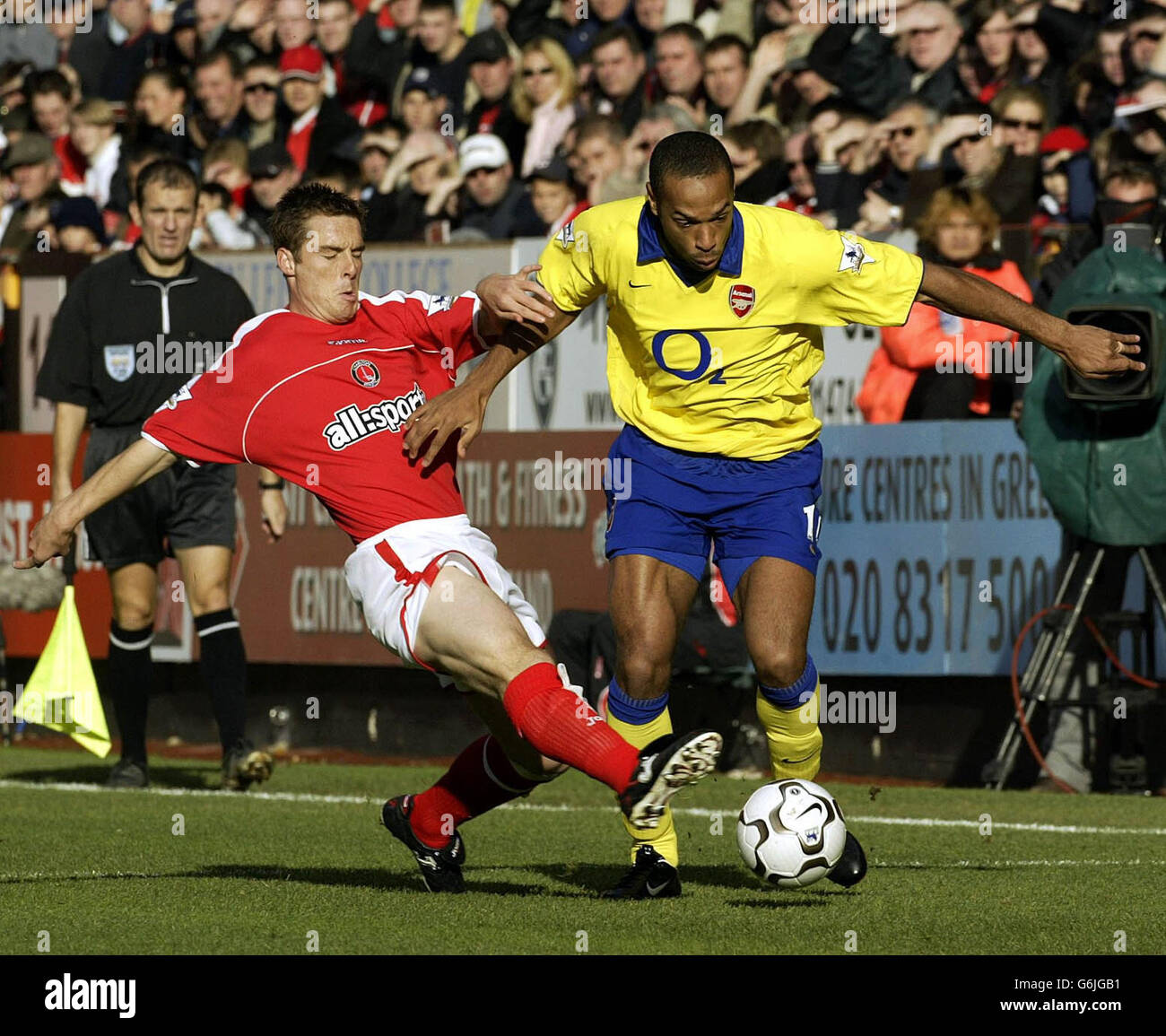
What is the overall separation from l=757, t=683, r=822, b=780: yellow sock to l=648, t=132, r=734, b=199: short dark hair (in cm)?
168

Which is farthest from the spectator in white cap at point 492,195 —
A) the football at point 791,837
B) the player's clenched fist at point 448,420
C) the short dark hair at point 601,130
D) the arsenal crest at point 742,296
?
the football at point 791,837

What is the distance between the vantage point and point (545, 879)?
24.8 feet

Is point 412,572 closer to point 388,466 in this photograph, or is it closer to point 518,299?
point 388,466

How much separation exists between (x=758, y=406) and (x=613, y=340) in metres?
0.53

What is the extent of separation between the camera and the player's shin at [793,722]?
735 cm

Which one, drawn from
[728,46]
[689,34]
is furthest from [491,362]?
[689,34]

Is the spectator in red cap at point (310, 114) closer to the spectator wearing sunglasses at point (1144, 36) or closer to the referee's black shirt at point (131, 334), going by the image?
the referee's black shirt at point (131, 334)

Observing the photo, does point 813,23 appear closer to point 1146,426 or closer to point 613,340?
point 1146,426

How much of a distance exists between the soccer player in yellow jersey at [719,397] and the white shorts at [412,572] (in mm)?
252

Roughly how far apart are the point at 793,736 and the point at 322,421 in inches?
71.7

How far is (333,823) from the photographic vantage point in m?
9.49

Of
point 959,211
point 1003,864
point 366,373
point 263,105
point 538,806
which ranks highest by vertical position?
point 263,105

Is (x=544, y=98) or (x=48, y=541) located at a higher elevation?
(x=544, y=98)

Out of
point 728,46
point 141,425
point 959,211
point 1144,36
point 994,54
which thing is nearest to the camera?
point 141,425
